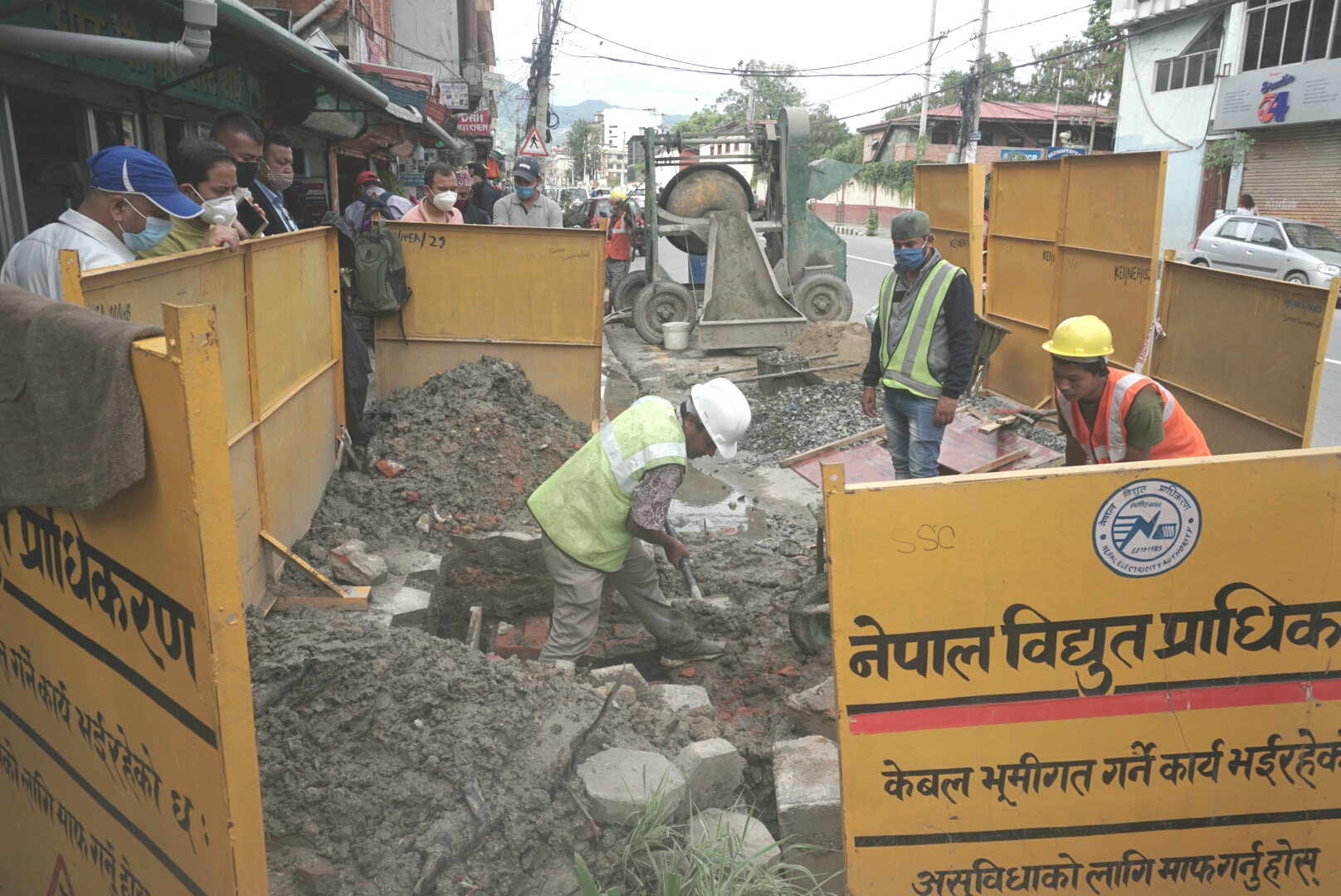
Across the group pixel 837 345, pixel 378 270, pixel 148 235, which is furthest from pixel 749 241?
pixel 148 235

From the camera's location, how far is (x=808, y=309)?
12.4 meters

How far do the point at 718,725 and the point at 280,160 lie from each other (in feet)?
13.5

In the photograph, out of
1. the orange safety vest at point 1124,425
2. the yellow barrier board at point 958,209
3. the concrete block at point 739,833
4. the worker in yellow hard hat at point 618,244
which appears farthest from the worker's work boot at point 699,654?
the worker in yellow hard hat at point 618,244

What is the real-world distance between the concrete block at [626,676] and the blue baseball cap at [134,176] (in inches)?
89.9

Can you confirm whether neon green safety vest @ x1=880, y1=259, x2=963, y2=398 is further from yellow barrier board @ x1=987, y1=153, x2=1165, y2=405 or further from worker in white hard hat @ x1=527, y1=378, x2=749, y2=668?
yellow barrier board @ x1=987, y1=153, x2=1165, y2=405

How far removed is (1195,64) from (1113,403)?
3134 centimetres

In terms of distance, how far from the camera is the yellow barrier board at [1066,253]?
21.7 ft

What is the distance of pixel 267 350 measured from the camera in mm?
4176

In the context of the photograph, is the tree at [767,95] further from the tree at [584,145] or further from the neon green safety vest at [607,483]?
the neon green safety vest at [607,483]

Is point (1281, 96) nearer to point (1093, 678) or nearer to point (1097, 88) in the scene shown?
point (1097, 88)

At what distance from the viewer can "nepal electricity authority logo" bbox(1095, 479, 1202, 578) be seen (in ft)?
7.24

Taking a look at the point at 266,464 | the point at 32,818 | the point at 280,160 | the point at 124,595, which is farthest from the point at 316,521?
the point at 124,595

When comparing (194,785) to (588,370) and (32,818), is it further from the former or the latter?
(588,370)

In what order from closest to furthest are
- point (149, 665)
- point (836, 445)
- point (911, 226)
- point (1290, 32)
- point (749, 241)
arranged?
point (149, 665)
point (911, 226)
point (836, 445)
point (749, 241)
point (1290, 32)
